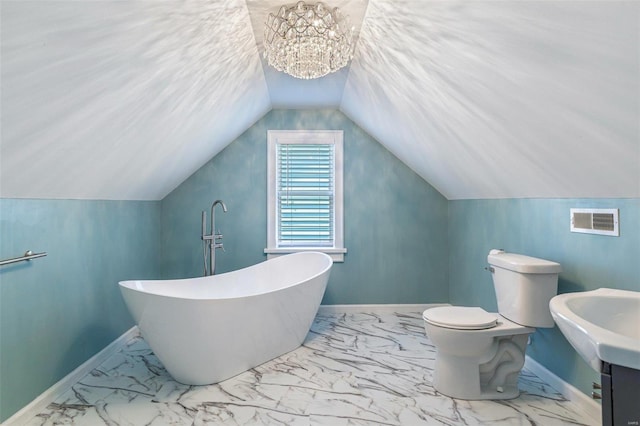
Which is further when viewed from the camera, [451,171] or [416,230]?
[416,230]

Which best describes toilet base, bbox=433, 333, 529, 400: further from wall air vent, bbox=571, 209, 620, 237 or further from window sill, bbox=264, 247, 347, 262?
window sill, bbox=264, 247, 347, 262

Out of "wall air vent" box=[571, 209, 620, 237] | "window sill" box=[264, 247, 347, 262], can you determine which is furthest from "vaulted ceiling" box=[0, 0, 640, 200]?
"window sill" box=[264, 247, 347, 262]

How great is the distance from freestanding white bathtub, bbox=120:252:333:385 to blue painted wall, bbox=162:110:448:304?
89 cm

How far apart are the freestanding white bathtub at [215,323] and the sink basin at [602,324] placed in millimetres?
1673

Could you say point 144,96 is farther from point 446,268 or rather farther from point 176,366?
point 446,268

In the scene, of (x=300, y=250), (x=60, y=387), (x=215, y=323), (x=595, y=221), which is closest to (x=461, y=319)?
(x=595, y=221)

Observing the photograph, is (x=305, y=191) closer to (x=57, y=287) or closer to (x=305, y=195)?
(x=305, y=195)

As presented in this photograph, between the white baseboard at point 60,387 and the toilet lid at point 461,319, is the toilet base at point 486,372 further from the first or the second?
the white baseboard at point 60,387

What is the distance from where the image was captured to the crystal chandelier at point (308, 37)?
179cm

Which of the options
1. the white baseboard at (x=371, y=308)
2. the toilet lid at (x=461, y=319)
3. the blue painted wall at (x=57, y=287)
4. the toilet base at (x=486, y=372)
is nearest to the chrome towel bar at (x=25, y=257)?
the blue painted wall at (x=57, y=287)

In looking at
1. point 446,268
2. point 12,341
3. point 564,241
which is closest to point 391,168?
point 446,268

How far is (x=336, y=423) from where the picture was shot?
1.91 metres

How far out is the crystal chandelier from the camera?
5.86 feet

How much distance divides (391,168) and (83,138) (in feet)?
9.25
